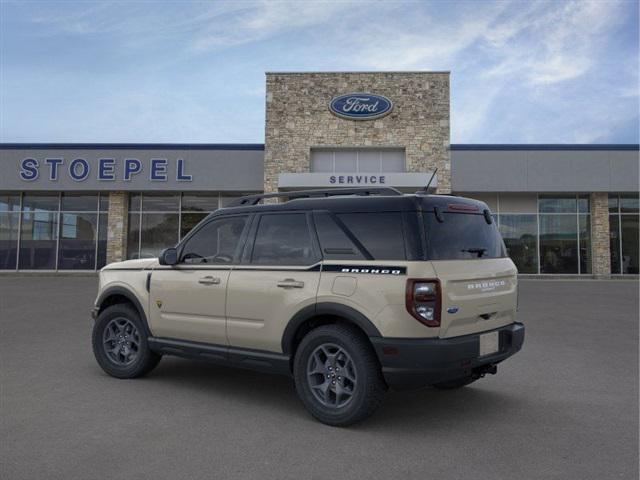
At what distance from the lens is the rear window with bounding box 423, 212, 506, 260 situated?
416 cm

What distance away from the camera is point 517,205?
23.6m

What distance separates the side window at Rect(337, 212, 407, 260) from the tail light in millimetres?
264

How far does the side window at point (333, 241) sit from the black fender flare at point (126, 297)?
2343 mm

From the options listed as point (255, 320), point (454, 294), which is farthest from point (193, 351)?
point (454, 294)

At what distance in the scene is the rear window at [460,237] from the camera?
4160mm

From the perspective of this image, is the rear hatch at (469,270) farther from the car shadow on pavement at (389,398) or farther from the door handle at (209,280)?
the door handle at (209,280)

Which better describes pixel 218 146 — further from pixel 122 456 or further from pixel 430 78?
pixel 122 456

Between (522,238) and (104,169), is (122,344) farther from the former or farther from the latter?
(522,238)

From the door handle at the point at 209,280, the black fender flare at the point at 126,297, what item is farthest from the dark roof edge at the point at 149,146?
the door handle at the point at 209,280

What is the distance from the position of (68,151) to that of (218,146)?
662 cm

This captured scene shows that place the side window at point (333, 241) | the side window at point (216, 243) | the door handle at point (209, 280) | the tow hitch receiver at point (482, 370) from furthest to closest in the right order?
the side window at point (216, 243), the door handle at point (209, 280), the tow hitch receiver at point (482, 370), the side window at point (333, 241)

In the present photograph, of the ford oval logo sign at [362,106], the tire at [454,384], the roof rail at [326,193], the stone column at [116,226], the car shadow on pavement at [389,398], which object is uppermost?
the ford oval logo sign at [362,106]

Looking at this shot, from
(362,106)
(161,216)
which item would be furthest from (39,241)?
(362,106)

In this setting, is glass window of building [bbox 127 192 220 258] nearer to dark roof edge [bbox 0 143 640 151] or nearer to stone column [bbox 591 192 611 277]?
dark roof edge [bbox 0 143 640 151]
